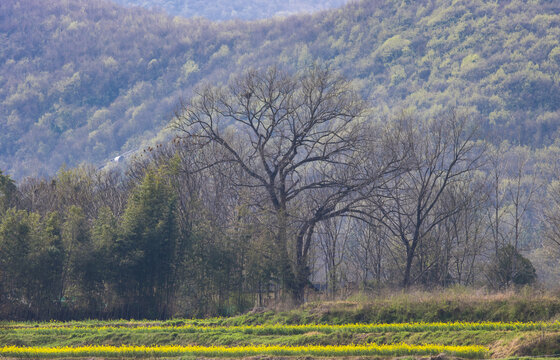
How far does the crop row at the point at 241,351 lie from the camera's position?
2148 centimetres

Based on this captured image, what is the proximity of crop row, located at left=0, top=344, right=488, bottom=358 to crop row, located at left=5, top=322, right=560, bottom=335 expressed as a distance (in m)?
2.18

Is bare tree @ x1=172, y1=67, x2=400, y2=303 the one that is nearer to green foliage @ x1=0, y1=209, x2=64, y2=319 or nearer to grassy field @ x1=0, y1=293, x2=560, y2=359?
grassy field @ x1=0, y1=293, x2=560, y2=359

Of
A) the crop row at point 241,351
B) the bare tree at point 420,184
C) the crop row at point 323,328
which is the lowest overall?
the crop row at point 241,351

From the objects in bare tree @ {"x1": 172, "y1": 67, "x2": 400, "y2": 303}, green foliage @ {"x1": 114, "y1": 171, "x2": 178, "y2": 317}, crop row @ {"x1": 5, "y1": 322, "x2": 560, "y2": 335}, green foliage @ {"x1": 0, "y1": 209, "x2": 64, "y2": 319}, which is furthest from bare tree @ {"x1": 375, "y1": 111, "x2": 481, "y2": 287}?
green foliage @ {"x1": 0, "y1": 209, "x2": 64, "y2": 319}

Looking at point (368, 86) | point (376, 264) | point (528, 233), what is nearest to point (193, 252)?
point (376, 264)

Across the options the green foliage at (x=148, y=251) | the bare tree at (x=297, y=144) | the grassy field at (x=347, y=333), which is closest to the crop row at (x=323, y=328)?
the grassy field at (x=347, y=333)

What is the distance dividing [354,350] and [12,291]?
2311cm

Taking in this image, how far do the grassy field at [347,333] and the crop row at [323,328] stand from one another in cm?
4

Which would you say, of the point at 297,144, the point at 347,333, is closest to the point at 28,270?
the point at 297,144

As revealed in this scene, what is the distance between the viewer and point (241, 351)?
23.2 m

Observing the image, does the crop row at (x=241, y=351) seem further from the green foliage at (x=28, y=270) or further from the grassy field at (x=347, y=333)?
the green foliage at (x=28, y=270)

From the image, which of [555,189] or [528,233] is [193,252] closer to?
[555,189]

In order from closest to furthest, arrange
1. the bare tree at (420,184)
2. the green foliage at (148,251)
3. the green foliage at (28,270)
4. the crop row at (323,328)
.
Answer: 1. the crop row at (323,328)
2. the green foliage at (28,270)
3. the green foliage at (148,251)
4. the bare tree at (420,184)

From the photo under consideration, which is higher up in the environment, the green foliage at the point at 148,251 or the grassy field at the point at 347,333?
the green foliage at the point at 148,251
